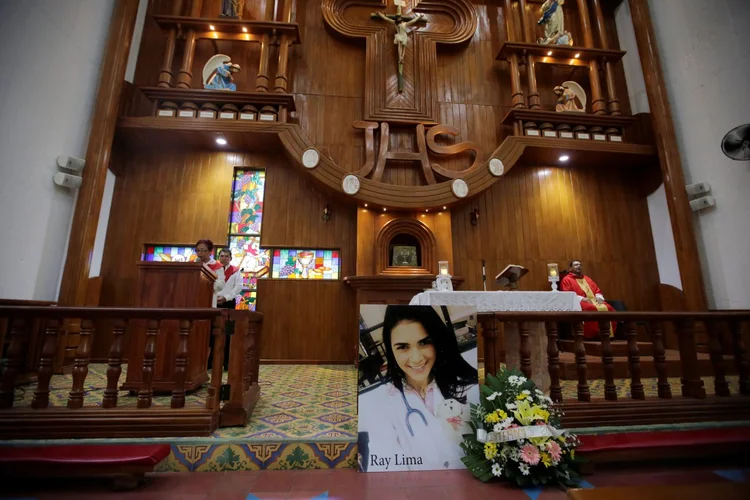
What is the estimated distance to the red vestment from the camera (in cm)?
560

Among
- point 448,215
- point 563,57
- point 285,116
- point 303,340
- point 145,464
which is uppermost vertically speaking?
point 563,57

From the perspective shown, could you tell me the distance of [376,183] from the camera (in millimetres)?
6172

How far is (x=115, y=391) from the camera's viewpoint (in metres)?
2.52

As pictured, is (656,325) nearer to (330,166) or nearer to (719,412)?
(719,412)

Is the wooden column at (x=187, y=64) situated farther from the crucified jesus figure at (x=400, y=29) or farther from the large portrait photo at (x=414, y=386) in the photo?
the large portrait photo at (x=414, y=386)

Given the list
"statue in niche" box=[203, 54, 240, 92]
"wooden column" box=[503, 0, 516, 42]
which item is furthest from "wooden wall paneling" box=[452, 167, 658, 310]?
"statue in niche" box=[203, 54, 240, 92]

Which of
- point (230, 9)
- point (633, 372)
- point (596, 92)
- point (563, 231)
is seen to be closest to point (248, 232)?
point (230, 9)

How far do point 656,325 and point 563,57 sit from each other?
6550 mm

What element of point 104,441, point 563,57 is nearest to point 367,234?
point 104,441

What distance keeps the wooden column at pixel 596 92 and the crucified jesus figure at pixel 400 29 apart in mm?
3628

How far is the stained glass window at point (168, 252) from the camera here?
245 inches

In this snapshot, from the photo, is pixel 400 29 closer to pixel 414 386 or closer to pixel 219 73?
pixel 219 73

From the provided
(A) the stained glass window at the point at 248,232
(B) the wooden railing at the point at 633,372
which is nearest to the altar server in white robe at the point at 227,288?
(A) the stained glass window at the point at 248,232

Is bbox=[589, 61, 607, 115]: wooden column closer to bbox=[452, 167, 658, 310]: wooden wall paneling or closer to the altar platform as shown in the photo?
bbox=[452, 167, 658, 310]: wooden wall paneling
